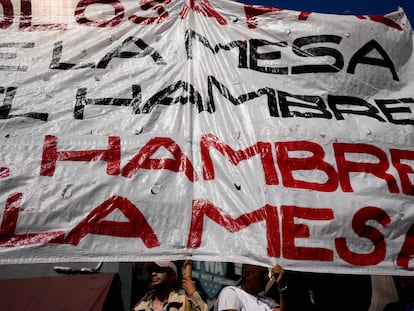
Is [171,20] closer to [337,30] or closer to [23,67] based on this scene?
[23,67]

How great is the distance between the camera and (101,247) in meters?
1.96

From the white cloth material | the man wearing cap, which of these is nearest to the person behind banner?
the man wearing cap

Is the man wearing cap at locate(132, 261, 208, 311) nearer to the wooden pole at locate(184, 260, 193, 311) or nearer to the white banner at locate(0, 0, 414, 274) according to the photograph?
the wooden pole at locate(184, 260, 193, 311)

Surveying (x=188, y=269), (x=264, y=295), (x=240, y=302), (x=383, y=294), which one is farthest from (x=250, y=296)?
(x=383, y=294)

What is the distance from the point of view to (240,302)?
254 cm

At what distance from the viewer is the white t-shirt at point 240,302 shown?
2502 mm

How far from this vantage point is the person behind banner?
97.5 inches

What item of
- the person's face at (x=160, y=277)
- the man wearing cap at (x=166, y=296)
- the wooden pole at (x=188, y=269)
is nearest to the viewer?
the wooden pole at (x=188, y=269)

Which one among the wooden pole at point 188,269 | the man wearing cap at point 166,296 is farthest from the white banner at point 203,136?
the man wearing cap at point 166,296

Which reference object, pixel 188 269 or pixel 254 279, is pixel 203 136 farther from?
pixel 254 279

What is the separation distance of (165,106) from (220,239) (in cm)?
84

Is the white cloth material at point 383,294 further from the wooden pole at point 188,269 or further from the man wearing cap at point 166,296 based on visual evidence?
the wooden pole at point 188,269

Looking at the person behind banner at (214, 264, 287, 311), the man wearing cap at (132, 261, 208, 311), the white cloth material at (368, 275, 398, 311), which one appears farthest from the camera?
the white cloth material at (368, 275, 398, 311)

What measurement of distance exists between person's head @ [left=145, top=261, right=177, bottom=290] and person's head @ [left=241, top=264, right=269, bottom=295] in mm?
535
